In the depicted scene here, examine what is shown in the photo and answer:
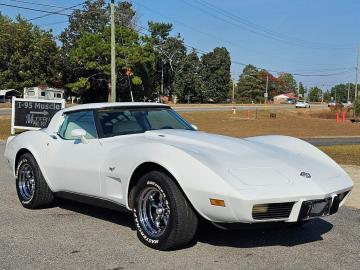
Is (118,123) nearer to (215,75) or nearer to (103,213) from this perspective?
(103,213)

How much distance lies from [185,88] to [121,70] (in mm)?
28200

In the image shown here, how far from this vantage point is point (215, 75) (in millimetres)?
108250

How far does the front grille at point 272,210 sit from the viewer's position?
174 inches

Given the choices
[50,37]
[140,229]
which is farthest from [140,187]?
[50,37]

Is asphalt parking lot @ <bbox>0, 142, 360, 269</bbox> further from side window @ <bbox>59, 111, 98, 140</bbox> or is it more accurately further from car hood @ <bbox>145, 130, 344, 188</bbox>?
side window @ <bbox>59, 111, 98, 140</bbox>

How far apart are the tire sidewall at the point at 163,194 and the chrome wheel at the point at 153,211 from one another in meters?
0.04

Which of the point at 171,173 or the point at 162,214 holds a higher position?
the point at 171,173

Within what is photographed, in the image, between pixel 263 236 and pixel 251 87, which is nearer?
pixel 263 236

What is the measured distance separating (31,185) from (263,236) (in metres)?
3.12

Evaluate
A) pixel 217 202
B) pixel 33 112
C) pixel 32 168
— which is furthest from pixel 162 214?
pixel 33 112

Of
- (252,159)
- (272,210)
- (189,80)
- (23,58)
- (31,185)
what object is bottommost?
(31,185)

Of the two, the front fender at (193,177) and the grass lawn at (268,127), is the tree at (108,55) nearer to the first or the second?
the grass lawn at (268,127)

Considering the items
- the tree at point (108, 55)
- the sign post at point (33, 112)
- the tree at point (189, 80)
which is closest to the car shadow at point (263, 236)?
the sign post at point (33, 112)

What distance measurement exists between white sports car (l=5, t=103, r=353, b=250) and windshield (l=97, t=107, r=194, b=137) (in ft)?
0.04
